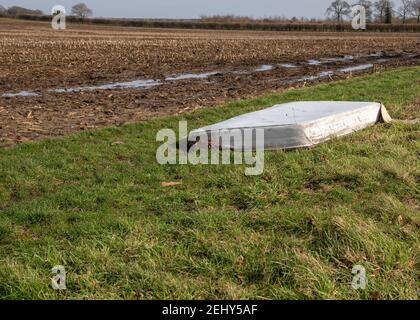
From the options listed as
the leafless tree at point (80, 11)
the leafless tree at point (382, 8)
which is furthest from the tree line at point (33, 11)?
the leafless tree at point (382, 8)

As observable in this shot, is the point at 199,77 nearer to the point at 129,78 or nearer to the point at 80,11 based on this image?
the point at 129,78

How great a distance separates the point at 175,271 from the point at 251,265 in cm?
56

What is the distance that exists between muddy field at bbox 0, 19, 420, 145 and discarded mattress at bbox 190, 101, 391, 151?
2.89 m

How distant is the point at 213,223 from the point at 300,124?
3.03 meters

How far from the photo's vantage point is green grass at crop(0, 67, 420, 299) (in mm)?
3584

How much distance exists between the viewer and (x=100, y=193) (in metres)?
5.68

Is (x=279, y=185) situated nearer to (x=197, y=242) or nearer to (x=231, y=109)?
(x=197, y=242)

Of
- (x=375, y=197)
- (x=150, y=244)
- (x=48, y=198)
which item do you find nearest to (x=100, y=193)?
(x=48, y=198)

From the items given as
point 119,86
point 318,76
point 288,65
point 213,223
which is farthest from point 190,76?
point 213,223

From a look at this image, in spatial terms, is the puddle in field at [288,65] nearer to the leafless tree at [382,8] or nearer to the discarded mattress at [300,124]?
the discarded mattress at [300,124]

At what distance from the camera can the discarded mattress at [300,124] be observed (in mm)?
7238

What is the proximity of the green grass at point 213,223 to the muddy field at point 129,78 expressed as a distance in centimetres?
278

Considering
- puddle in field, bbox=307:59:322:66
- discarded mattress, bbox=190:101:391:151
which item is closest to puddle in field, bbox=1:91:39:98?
discarded mattress, bbox=190:101:391:151

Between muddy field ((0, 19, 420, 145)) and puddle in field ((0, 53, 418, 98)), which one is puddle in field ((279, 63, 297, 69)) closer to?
puddle in field ((0, 53, 418, 98))
